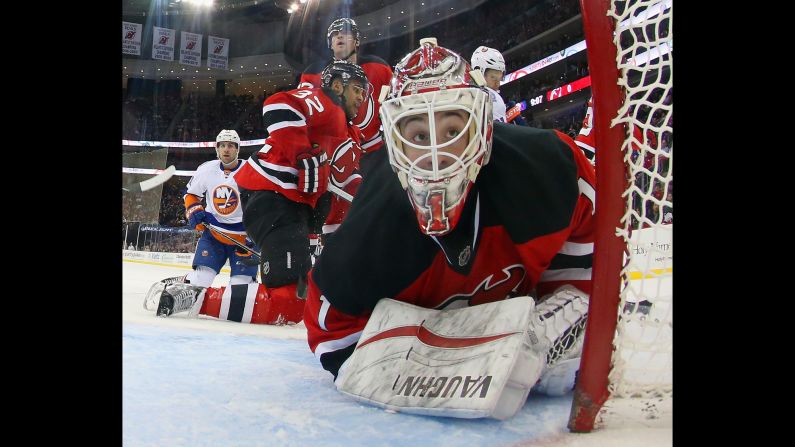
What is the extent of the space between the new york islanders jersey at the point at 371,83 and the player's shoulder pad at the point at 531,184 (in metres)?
0.92

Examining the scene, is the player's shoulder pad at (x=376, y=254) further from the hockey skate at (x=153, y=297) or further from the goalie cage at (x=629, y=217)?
the hockey skate at (x=153, y=297)

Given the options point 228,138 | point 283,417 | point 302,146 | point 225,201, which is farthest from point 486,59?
point 225,201

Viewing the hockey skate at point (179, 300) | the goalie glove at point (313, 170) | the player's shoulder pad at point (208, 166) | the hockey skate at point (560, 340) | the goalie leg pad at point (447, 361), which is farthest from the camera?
the player's shoulder pad at point (208, 166)

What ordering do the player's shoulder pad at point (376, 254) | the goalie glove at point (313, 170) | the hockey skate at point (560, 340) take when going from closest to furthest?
the hockey skate at point (560, 340), the player's shoulder pad at point (376, 254), the goalie glove at point (313, 170)

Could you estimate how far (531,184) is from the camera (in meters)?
1.14

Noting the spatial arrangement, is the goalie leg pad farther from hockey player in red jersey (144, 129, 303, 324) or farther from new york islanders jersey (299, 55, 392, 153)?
hockey player in red jersey (144, 129, 303, 324)

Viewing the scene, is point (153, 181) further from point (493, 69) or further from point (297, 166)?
point (493, 69)

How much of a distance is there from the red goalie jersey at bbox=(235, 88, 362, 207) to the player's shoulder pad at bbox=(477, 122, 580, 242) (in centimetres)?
116

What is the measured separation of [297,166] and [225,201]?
1.22 metres

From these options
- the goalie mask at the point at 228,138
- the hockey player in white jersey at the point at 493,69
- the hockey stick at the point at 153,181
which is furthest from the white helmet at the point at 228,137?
the hockey player in white jersey at the point at 493,69

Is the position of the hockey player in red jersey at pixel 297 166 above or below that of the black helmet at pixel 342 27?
below

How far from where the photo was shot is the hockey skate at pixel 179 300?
2.42 m

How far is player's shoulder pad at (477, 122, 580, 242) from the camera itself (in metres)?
1.13
